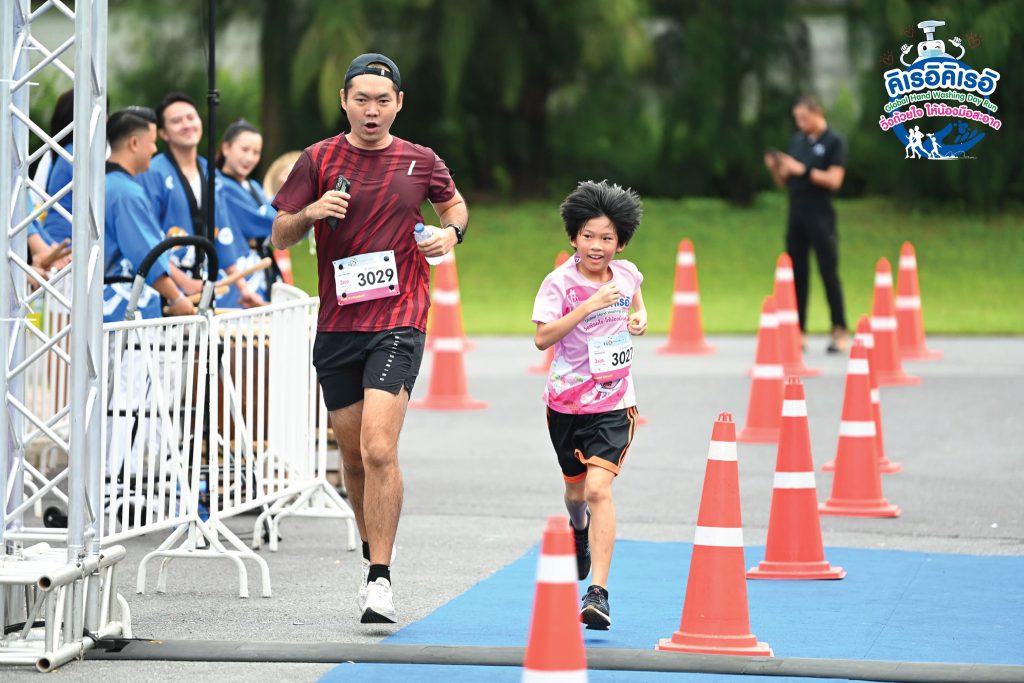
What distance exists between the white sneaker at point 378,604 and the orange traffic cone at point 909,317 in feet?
36.8

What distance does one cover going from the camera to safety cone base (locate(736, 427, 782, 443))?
1227 cm

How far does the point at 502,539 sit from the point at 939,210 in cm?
1965

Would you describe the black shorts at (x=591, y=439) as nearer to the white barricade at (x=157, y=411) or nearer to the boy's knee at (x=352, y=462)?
the boy's knee at (x=352, y=462)

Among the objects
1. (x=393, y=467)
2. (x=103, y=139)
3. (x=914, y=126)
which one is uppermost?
(x=914, y=126)

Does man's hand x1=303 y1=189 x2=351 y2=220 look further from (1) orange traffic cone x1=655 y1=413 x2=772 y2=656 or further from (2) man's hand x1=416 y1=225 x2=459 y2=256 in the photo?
(1) orange traffic cone x1=655 y1=413 x2=772 y2=656

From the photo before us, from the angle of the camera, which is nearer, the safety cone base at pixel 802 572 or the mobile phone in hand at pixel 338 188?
the mobile phone in hand at pixel 338 188

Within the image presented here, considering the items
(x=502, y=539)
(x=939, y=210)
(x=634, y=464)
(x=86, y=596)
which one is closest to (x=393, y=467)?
(x=86, y=596)

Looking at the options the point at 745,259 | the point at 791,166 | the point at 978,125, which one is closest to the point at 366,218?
the point at 978,125

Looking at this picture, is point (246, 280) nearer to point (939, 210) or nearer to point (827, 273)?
point (827, 273)

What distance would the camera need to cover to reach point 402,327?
7.06 meters

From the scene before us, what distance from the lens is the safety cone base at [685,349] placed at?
17781mm

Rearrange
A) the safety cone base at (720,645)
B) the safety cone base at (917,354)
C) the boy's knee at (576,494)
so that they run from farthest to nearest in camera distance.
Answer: the safety cone base at (917,354) → the boy's knee at (576,494) → the safety cone base at (720,645)

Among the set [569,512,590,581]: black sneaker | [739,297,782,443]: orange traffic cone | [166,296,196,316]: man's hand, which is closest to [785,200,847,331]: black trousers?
[739,297,782,443]: orange traffic cone

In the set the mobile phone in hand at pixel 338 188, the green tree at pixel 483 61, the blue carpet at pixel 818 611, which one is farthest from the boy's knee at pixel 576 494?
the green tree at pixel 483 61
